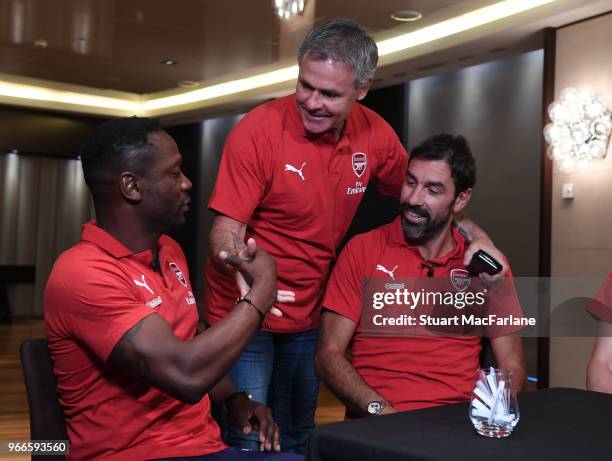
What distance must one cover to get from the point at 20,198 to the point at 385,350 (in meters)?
8.80

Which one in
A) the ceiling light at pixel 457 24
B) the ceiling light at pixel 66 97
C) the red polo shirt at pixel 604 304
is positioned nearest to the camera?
the red polo shirt at pixel 604 304

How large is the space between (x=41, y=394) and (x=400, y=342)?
101 centimetres

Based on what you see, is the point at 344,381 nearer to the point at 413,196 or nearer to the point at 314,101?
the point at 413,196

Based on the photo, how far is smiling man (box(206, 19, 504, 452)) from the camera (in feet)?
6.60

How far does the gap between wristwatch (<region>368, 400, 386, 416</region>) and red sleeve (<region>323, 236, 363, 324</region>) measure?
0.31 m

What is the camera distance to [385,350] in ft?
7.09

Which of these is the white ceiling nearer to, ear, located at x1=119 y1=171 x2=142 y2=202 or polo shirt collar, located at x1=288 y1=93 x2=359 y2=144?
polo shirt collar, located at x1=288 y1=93 x2=359 y2=144

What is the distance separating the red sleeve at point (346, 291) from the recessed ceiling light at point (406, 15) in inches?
155

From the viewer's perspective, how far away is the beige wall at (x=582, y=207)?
502 centimetres

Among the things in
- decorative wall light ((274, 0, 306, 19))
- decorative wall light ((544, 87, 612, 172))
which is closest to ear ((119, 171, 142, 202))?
decorative wall light ((544, 87, 612, 172))

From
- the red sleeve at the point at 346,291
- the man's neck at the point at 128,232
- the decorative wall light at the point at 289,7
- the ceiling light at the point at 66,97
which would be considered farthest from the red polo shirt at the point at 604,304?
the ceiling light at the point at 66,97

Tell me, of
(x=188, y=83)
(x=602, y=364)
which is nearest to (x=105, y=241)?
(x=602, y=364)

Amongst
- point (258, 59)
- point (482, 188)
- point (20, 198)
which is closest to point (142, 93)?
point (20, 198)

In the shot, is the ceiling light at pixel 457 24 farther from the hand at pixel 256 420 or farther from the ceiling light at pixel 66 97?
the ceiling light at pixel 66 97
